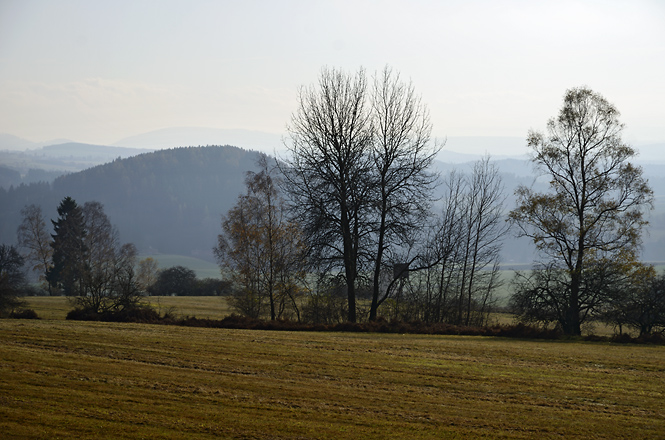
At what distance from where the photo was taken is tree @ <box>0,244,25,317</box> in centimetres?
2327

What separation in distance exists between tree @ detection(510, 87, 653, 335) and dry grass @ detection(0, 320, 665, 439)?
8.46m

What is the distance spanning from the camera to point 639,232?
942 inches

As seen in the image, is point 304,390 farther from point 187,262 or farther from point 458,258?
point 187,262

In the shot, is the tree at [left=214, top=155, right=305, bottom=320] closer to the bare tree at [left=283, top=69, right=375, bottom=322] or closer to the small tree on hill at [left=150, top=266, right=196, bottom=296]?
the bare tree at [left=283, top=69, right=375, bottom=322]

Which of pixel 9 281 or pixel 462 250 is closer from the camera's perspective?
pixel 462 250

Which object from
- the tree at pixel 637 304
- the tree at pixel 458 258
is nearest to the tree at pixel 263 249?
the tree at pixel 458 258

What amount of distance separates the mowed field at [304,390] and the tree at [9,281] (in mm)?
8786

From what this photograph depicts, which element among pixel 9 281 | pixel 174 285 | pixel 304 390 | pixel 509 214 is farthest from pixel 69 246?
pixel 304 390

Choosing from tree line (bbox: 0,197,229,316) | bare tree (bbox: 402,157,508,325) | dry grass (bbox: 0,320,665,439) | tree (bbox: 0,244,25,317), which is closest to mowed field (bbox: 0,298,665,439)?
dry grass (bbox: 0,320,665,439)

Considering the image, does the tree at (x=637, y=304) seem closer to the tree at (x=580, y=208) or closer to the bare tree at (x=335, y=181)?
the tree at (x=580, y=208)

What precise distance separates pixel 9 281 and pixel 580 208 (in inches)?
1835

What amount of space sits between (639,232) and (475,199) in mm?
12337

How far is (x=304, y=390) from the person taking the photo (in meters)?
10.0

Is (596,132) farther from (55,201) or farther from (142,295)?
(55,201)
